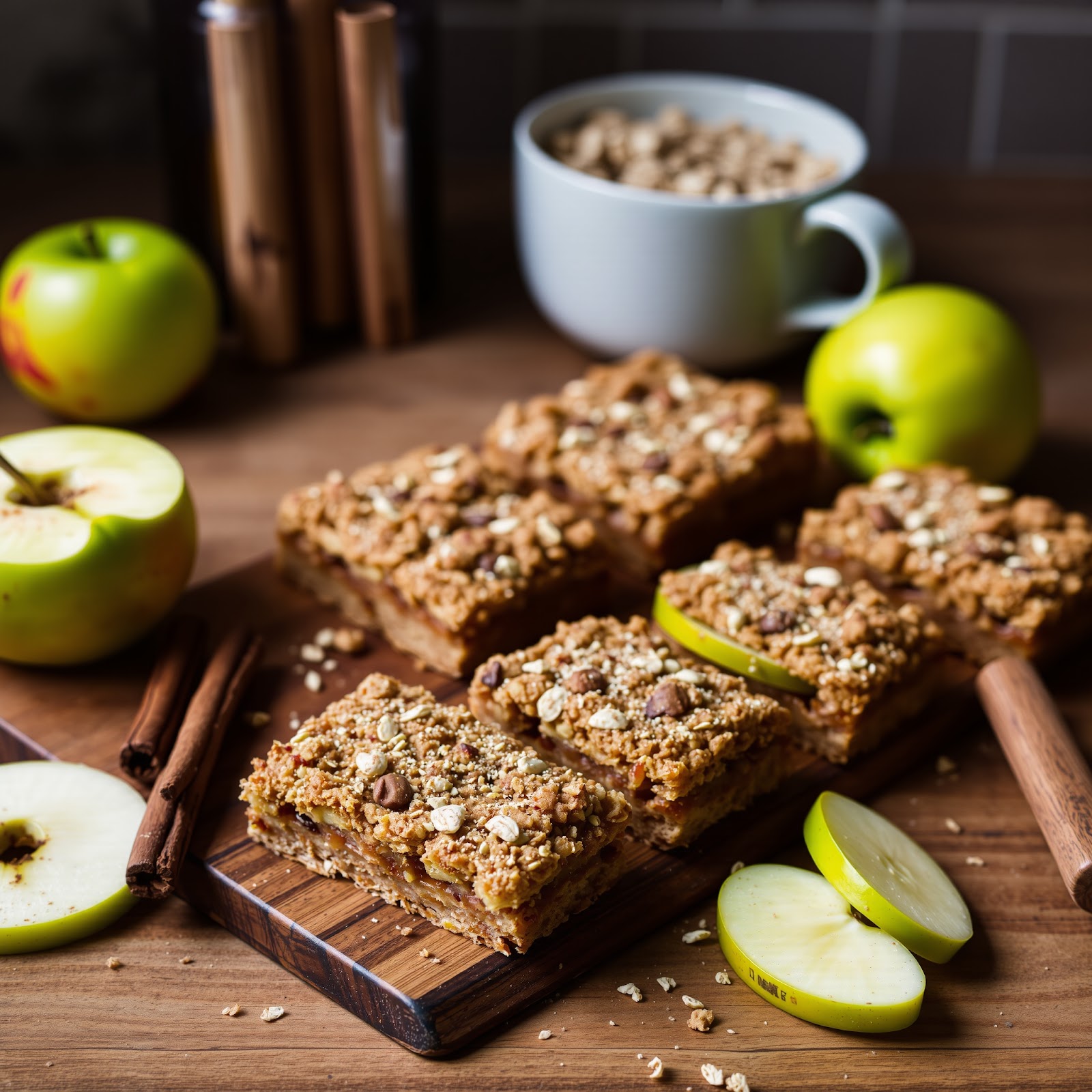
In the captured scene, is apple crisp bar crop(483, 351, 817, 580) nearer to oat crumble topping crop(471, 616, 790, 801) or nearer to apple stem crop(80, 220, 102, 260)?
oat crumble topping crop(471, 616, 790, 801)

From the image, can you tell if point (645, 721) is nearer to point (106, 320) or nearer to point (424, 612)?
point (424, 612)

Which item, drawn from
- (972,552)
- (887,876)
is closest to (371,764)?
(887,876)

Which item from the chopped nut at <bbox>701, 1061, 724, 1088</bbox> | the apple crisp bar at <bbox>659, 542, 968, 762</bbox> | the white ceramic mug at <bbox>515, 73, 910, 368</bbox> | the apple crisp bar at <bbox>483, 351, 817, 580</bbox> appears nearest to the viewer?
the chopped nut at <bbox>701, 1061, 724, 1088</bbox>

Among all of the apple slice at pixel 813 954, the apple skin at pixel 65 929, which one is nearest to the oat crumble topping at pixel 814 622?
the apple slice at pixel 813 954

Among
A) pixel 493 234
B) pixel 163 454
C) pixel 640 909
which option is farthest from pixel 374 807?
pixel 493 234

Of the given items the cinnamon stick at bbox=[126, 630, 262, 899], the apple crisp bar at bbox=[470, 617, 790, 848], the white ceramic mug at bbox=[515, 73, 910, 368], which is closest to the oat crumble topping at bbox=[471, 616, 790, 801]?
the apple crisp bar at bbox=[470, 617, 790, 848]

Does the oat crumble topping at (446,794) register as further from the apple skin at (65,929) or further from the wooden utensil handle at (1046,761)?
the wooden utensil handle at (1046,761)
